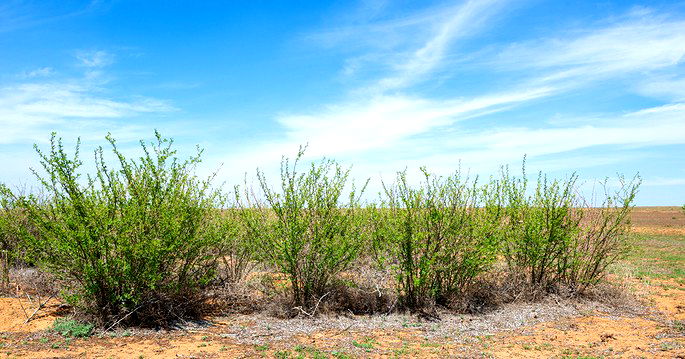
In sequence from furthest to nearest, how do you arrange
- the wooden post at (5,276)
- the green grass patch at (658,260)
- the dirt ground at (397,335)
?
the green grass patch at (658,260), the wooden post at (5,276), the dirt ground at (397,335)

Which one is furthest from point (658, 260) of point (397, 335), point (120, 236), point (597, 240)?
point (120, 236)

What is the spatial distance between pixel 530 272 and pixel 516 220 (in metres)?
1.40

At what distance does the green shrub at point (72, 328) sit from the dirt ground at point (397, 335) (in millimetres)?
203

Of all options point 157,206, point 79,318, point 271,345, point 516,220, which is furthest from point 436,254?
point 79,318

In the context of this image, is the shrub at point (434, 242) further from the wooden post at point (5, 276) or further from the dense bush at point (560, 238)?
the wooden post at point (5, 276)

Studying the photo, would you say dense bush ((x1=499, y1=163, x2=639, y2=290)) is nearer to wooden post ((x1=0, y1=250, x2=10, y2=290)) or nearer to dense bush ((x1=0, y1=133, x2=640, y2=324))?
dense bush ((x1=0, y1=133, x2=640, y2=324))

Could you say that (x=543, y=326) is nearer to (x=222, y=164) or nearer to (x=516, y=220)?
(x=516, y=220)

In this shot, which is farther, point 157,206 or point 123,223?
point 157,206

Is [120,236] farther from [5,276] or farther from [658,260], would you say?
[658,260]

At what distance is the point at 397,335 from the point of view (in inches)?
354

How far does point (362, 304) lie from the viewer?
10.6 metres

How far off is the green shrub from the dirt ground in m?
0.20

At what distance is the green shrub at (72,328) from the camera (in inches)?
336

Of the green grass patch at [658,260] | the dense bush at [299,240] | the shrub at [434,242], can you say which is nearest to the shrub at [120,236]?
the dense bush at [299,240]
